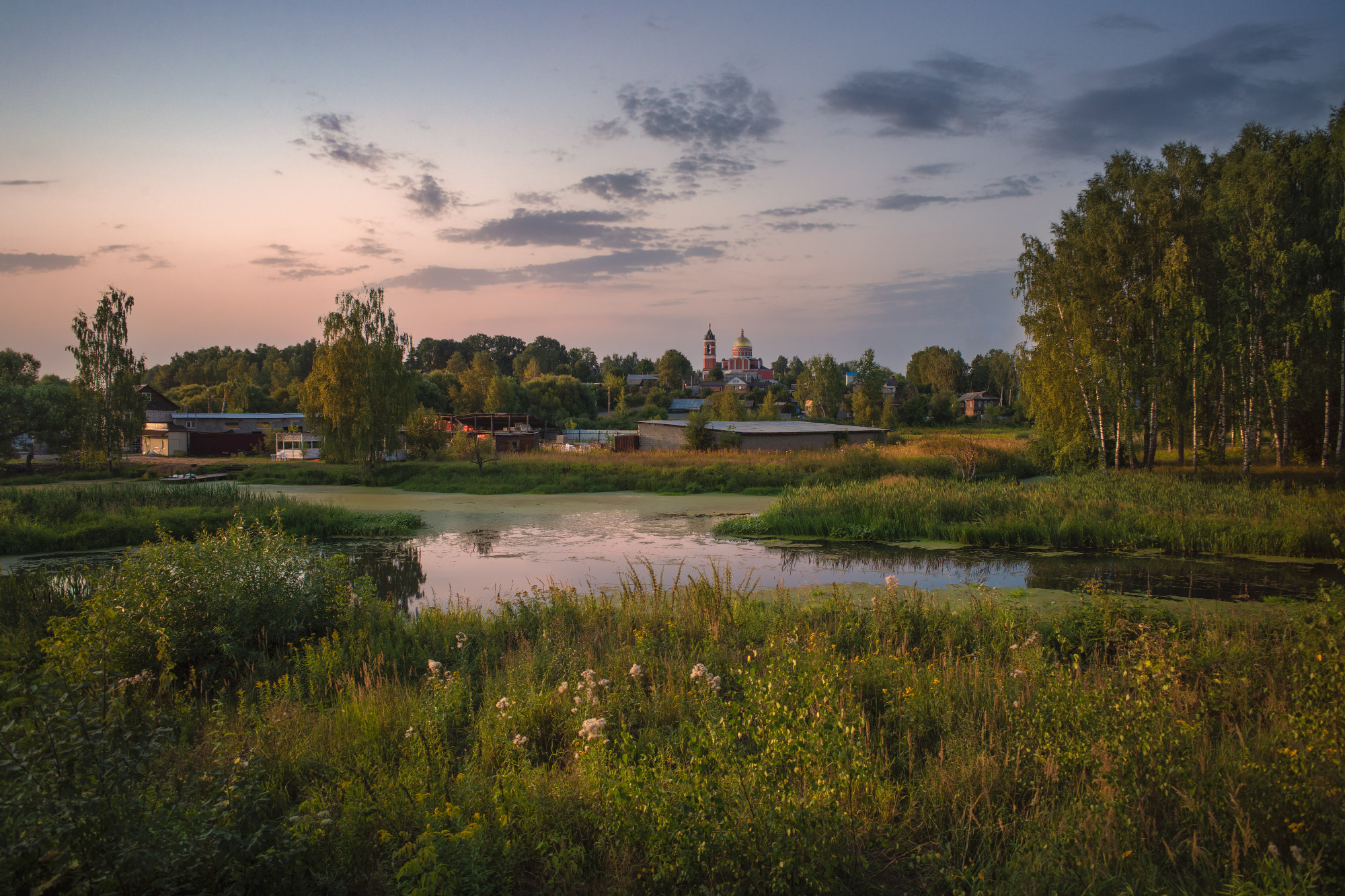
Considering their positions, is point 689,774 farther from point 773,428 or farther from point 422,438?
point 773,428

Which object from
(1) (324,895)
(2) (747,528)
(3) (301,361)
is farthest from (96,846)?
(3) (301,361)

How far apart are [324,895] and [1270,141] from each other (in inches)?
1272

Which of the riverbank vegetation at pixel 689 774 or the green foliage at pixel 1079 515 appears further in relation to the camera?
the green foliage at pixel 1079 515

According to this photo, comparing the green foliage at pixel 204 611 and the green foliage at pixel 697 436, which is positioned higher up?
the green foliage at pixel 697 436

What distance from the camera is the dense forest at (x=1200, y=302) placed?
21.4 m

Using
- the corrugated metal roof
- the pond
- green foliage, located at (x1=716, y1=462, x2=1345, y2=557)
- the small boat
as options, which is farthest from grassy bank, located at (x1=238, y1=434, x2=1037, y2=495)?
the pond

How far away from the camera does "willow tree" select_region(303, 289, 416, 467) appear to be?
107 feet

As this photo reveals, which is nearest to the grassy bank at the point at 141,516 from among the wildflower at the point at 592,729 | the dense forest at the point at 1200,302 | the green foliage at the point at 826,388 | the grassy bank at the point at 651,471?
the grassy bank at the point at 651,471

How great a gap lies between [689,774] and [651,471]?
89.1 feet

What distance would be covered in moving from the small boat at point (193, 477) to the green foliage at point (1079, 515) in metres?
24.7

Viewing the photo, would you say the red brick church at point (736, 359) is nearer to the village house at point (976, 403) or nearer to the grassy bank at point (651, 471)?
the village house at point (976, 403)

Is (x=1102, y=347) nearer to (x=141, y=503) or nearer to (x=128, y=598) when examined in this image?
(x=128, y=598)

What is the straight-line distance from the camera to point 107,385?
118 feet

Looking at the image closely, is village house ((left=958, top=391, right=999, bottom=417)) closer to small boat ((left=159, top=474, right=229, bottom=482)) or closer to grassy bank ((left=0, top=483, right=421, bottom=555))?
small boat ((left=159, top=474, right=229, bottom=482))
